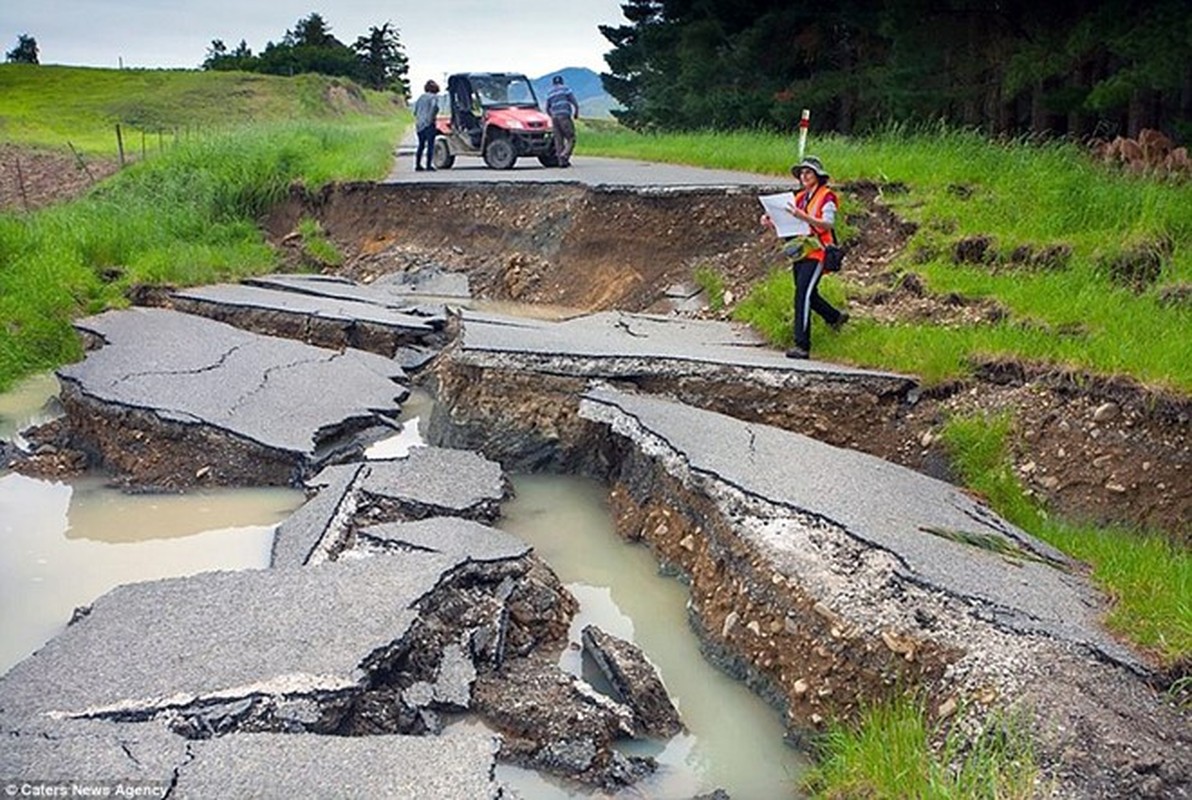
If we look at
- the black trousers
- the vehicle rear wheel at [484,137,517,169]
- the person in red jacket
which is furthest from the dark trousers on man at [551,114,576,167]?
the black trousers

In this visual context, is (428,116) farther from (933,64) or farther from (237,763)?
(237,763)

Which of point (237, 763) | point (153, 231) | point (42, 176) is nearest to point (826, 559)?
point (237, 763)

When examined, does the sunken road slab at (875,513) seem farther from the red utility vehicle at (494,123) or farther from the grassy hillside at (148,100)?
the grassy hillside at (148,100)

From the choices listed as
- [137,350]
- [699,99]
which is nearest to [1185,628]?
[137,350]

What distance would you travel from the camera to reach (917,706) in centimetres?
416

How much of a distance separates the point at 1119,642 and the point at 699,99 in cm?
2257

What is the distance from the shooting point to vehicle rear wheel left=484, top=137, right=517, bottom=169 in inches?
679

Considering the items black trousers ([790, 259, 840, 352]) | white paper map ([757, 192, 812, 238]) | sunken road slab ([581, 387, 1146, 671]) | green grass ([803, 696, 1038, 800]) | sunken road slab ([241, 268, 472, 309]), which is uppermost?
white paper map ([757, 192, 812, 238])

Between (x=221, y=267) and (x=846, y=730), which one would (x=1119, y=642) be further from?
(x=221, y=267)

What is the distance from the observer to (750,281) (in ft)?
36.3

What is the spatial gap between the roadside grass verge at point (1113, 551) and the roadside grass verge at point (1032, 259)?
2.34 ft

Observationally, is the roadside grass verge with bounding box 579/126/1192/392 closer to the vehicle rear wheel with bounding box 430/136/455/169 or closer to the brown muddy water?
the brown muddy water

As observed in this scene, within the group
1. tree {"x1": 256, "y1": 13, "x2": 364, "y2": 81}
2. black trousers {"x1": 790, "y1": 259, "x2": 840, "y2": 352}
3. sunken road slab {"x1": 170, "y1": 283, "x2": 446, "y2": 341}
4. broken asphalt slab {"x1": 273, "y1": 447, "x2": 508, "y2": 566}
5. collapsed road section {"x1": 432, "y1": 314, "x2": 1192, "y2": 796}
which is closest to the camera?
collapsed road section {"x1": 432, "y1": 314, "x2": 1192, "y2": 796}

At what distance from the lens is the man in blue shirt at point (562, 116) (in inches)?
688
